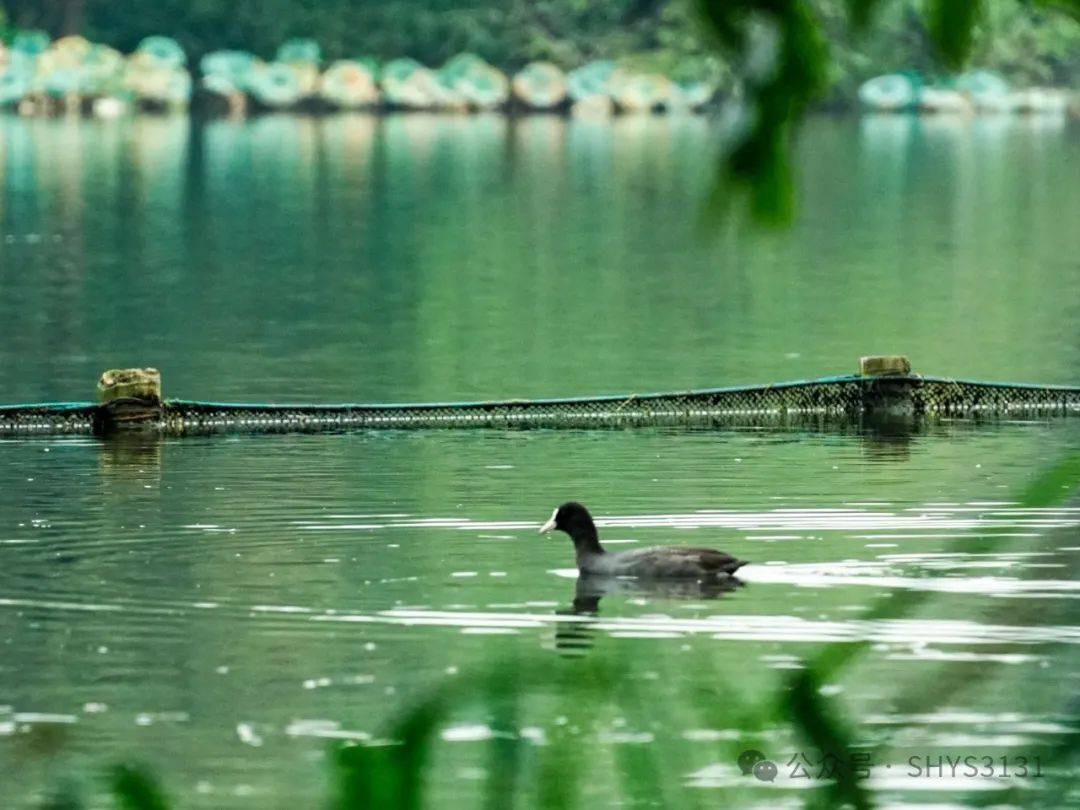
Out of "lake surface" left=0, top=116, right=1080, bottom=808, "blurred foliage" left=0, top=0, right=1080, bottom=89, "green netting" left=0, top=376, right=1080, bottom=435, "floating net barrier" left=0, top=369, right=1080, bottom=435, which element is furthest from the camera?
"blurred foliage" left=0, top=0, right=1080, bottom=89

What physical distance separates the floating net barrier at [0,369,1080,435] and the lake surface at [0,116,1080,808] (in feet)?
0.97

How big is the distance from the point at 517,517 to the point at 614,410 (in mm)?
4397

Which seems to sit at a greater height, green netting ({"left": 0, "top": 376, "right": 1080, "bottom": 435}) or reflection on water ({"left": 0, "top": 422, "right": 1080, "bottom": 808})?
green netting ({"left": 0, "top": 376, "right": 1080, "bottom": 435})

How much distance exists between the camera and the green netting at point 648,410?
18375 millimetres

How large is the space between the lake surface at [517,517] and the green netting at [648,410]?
0.27 metres

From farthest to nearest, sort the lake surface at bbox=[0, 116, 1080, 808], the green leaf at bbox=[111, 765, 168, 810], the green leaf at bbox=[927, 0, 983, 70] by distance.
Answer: the lake surface at bbox=[0, 116, 1080, 808]
the green leaf at bbox=[927, 0, 983, 70]
the green leaf at bbox=[111, 765, 168, 810]

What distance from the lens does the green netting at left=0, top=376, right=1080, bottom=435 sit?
60.3 ft

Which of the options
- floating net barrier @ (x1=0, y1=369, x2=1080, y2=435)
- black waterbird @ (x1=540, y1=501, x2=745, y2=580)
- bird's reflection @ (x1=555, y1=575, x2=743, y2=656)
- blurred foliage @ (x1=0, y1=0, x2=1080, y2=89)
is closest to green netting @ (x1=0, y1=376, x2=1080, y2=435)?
floating net barrier @ (x1=0, y1=369, x2=1080, y2=435)

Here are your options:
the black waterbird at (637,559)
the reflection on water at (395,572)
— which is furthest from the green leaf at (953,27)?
the black waterbird at (637,559)

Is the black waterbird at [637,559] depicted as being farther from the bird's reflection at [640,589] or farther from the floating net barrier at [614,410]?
the floating net barrier at [614,410]

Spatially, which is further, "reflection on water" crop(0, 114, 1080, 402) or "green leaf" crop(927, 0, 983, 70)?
"reflection on water" crop(0, 114, 1080, 402)

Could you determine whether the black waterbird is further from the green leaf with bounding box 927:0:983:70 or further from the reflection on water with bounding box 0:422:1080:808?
the green leaf with bounding box 927:0:983:70

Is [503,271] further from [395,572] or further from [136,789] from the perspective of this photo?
[136,789]

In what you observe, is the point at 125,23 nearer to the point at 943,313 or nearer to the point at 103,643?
the point at 943,313
